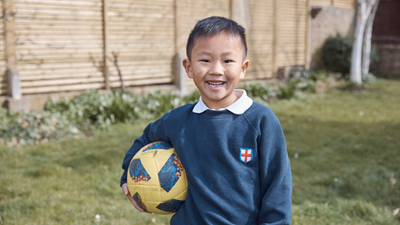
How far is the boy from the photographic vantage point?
1.84m

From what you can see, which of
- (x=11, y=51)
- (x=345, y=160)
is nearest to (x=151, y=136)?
(x=345, y=160)

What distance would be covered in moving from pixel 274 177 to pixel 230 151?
0.83 feet

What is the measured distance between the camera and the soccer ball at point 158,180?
2.09 m

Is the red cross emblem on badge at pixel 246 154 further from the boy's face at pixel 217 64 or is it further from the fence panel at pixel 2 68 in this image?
the fence panel at pixel 2 68

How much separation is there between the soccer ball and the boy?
15cm

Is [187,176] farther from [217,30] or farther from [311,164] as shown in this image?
[311,164]

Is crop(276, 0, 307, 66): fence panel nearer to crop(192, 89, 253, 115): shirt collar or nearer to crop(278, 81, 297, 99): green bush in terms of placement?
crop(278, 81, 297, 99): green bush

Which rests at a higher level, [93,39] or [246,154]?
[93,39]

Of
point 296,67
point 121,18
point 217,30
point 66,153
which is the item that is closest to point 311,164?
point 66,153

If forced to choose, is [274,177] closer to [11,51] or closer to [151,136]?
[151,136]

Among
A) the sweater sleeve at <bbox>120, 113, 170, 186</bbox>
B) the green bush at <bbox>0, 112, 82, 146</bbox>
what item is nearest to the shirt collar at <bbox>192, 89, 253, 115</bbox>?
the sweater sleeve at <bbox>120, 113, 170, 186</bbox>

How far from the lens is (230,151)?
6.18 ft

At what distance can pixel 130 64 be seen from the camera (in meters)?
8.99

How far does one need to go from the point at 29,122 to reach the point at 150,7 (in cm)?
418
